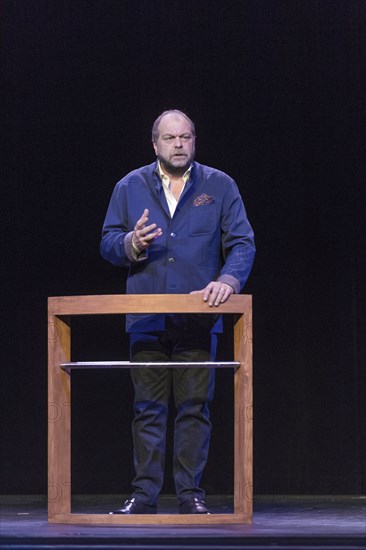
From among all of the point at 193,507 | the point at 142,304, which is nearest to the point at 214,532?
the point at 193,507

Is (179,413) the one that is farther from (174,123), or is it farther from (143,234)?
(174,123)

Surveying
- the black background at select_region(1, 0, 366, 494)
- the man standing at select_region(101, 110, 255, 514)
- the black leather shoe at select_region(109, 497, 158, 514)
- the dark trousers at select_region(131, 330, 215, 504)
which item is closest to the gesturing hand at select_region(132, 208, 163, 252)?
the man standing at select_region(101, 110, 255, 514)

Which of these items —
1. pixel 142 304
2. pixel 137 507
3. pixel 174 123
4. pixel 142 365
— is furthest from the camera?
pixel 174 123

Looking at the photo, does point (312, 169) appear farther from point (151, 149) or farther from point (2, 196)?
point (2, 196)

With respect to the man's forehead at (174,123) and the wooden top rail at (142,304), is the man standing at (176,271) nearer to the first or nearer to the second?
the man's forehead at (174,123)

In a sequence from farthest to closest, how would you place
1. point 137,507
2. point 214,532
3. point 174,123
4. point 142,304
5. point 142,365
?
1. point 174,123
2. point 137,507
3. point 142,365
4. point 142,304
5. point 214,532

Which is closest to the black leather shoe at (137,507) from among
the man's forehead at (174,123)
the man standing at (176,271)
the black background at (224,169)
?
the man standing at (176,271)

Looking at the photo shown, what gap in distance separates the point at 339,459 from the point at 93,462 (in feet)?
3.49

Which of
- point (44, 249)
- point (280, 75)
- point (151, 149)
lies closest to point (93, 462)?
point (44, 249)

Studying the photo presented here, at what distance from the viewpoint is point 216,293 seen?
3168 mm

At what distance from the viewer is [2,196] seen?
4855 mm

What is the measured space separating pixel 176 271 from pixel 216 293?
0.40 meters

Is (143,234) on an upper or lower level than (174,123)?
lower

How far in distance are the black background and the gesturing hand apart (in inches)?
59.8
